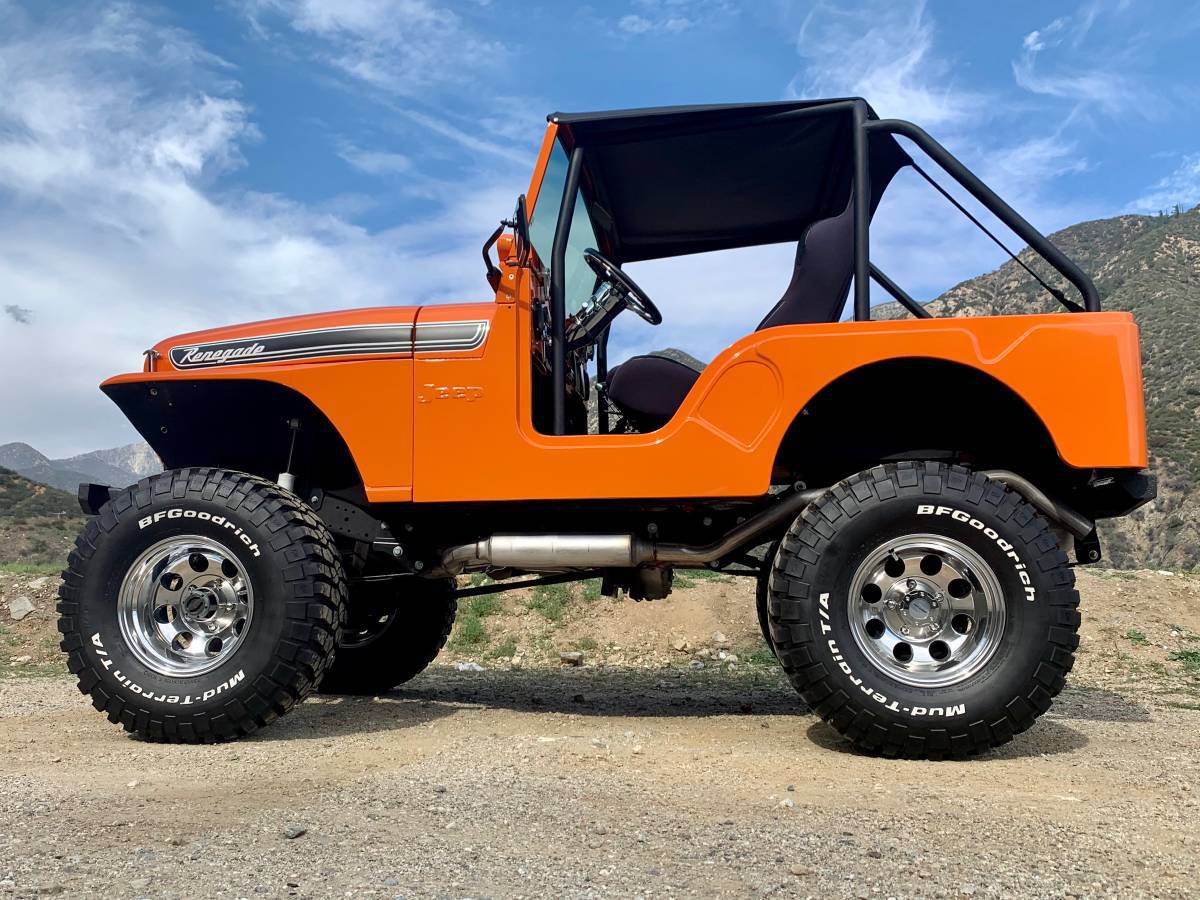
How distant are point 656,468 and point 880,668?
1.16 meters

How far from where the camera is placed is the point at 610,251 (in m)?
5.36

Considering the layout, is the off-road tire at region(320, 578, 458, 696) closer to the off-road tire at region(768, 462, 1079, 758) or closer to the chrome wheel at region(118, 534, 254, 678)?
the chrome wheel at region(118, 534, 254, 678)

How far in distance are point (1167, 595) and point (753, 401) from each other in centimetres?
629

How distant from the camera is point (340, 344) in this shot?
4129 mm

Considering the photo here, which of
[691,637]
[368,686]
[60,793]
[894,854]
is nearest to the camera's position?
[894,854]

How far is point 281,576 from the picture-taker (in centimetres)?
376

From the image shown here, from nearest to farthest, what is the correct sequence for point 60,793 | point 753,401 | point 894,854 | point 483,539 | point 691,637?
point 894,854 < point 60,793 < point 753,401 < point 483,539 < point 691,637

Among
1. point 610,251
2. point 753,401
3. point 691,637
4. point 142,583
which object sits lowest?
point 691,637

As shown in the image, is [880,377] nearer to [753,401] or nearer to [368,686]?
[753,401]

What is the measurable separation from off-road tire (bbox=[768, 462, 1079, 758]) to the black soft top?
1.76 meters

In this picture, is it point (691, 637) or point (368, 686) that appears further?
point (691, 637)

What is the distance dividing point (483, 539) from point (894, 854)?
248 centimetres

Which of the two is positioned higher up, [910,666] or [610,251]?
[610,251]

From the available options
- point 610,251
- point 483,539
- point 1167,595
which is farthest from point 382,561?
point 1167,595
